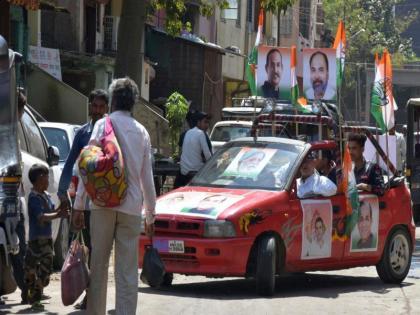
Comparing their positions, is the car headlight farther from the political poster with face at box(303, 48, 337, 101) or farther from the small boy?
the political poster with face at box(303, 48, 337, 101)

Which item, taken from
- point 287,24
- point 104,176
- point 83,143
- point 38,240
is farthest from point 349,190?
point 287,24

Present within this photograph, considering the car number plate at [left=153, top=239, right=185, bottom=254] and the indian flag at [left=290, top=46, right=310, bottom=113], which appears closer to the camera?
the car number plate at [left=153, top=239, right=185, bottom=254]

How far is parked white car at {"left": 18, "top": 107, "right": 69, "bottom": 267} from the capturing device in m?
11.5

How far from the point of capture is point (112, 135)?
846 cm

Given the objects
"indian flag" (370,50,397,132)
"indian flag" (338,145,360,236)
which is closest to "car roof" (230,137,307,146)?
"indian flag" (338,145,360,236)

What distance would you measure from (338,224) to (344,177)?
521 millimetres

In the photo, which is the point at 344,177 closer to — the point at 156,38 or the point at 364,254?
the point at 364,254

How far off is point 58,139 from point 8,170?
5976 mm

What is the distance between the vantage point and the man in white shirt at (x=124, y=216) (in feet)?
27.7

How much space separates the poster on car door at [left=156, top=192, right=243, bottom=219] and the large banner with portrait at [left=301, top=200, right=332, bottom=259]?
800 millimetres

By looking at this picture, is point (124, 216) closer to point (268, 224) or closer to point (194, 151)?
point (268, 224)

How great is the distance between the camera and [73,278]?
8633 millimetres

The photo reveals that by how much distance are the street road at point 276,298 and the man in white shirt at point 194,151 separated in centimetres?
355

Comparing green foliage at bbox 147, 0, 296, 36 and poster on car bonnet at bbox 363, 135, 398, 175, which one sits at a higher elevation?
green foliage at bbox 147, 0, 296, 36
